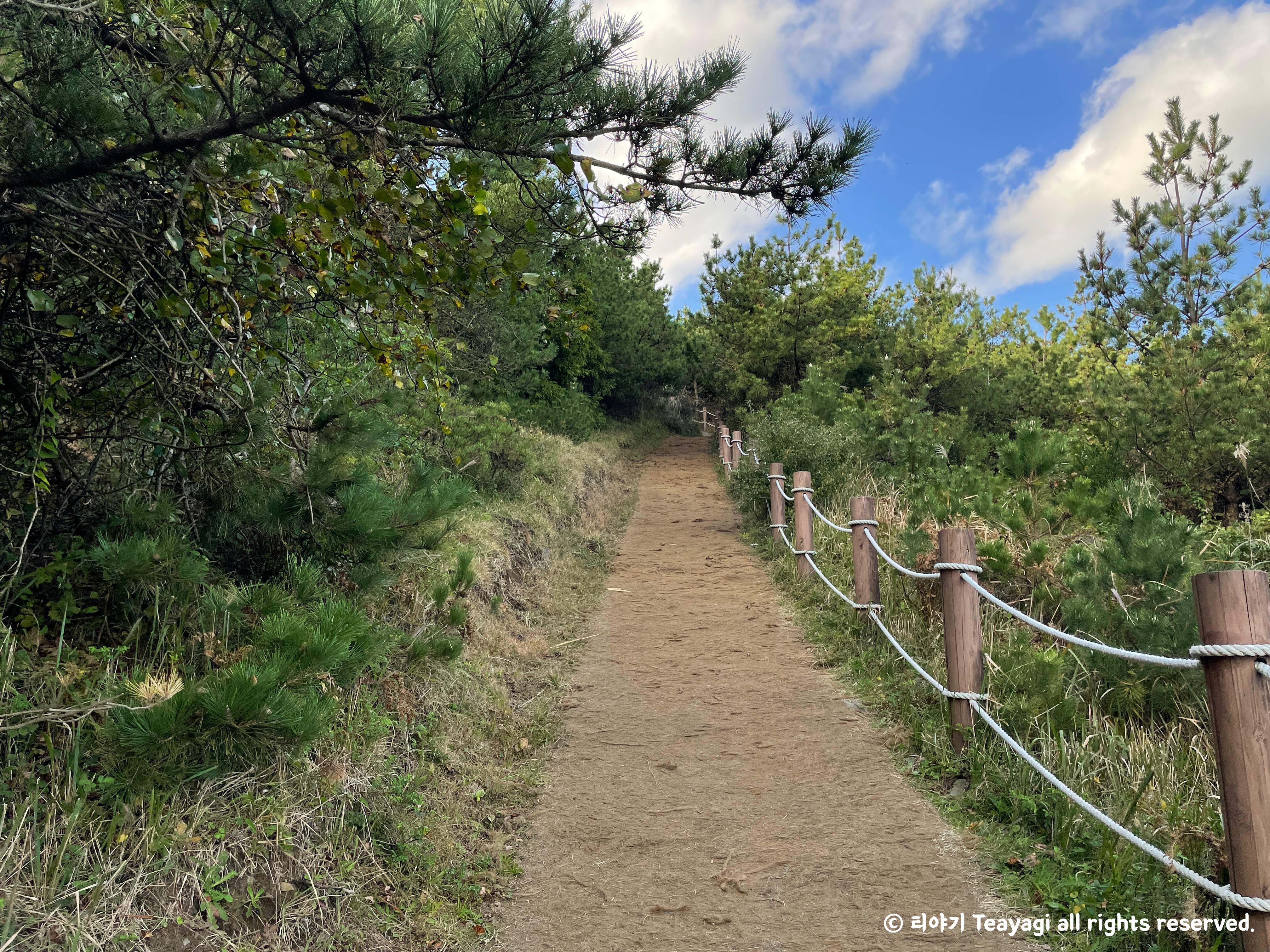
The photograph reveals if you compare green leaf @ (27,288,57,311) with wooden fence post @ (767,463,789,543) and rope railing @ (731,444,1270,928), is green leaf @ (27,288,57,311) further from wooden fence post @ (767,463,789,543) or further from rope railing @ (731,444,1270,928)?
wooden fence post @ (767,463,789,543)

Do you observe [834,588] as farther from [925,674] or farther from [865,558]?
[925,674]

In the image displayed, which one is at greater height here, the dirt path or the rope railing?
the rope railing

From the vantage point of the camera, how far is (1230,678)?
2369 mm

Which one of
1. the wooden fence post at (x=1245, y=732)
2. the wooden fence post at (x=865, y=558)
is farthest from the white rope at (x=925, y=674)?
the wooden fence post at (x=1245, y=732)

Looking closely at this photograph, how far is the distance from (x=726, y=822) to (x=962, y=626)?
1575mm

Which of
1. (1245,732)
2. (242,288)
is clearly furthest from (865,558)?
(242,288)

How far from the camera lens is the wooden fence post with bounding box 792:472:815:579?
8344 millimetres

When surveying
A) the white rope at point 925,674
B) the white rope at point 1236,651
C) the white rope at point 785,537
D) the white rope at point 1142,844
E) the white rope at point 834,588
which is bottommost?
the white rope at point 1142,844

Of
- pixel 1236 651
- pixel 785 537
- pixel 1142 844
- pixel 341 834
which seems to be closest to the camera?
pixel 1236 651

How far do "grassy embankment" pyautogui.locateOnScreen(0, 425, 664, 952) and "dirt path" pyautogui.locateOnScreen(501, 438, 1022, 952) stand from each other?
28 centimetres

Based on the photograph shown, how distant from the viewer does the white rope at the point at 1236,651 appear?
2.31 m

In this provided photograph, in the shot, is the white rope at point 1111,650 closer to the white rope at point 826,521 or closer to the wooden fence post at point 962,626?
the wooden fence post at point 962,626

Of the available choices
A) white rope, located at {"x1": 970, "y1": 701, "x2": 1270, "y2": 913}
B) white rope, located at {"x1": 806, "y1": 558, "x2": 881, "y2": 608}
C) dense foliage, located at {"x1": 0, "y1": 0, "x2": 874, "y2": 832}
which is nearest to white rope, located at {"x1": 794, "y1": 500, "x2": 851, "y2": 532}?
white rope, located at {"x1": 806, "y1": 558, "x2": 881, "y2": 608}

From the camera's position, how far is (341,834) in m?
3.30
